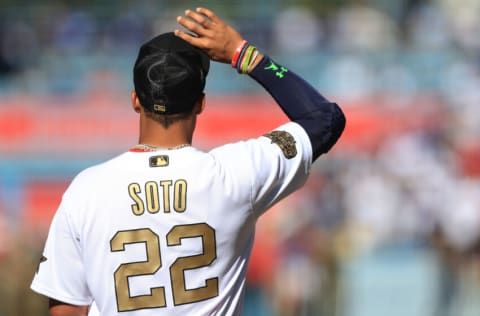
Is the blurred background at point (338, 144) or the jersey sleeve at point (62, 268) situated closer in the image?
the jersey sleeve at point (62, 268)

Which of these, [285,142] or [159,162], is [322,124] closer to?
[285,142]

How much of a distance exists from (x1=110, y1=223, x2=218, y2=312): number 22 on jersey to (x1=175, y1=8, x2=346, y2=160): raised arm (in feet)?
1.48

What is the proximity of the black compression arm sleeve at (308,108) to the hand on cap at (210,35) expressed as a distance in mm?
150

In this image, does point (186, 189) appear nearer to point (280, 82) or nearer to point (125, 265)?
point (125, 265)

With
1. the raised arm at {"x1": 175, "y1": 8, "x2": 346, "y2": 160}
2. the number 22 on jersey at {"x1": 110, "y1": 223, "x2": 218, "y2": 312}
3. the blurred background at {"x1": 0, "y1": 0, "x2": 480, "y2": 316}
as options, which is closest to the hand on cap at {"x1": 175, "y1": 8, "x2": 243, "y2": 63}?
the raised arm at {"x1": 175, "y1": 8, "x2": 346, "y2": 160}

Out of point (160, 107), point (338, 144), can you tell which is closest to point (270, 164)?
point (160, 107)

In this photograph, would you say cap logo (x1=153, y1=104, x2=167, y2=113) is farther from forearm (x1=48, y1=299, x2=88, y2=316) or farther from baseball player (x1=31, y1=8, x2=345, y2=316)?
forearm (x1=48, y1=299, x2=88, y2=316)

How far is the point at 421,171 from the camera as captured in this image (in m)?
15.4

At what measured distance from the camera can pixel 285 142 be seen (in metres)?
3.05

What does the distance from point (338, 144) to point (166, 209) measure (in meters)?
13.1

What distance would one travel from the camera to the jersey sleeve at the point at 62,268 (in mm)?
2938

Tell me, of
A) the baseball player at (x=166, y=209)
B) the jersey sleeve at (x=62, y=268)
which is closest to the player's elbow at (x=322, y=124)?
the baseball player at (x=166, y=209)

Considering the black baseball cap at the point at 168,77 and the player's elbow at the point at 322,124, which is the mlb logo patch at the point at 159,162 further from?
the player's elbow at the point at 322,124

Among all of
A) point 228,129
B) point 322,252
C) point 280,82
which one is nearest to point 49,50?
point 228,129
